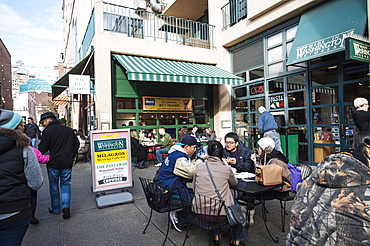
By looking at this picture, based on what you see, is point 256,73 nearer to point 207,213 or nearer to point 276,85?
point 276,85

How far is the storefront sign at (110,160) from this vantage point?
4.75m

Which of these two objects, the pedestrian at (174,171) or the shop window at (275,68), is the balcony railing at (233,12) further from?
the pedestrian at (174,171)

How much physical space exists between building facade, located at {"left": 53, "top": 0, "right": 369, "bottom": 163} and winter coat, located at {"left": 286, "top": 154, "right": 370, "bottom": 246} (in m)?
4.94

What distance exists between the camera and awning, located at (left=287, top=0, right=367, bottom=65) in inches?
232

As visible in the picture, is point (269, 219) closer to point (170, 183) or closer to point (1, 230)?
point (170, 183)

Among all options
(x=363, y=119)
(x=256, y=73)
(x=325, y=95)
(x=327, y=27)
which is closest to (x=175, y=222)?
(x=363, y=119)

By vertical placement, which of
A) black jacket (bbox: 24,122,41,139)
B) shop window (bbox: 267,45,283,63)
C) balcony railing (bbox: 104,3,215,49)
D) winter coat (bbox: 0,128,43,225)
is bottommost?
winter coat (bbox: 0,128,43,225)

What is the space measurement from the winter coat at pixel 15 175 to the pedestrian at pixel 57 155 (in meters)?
2.16

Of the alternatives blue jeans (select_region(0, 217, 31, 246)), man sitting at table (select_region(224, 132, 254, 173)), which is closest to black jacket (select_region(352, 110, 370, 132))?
man sitting at table (select_region(224, 132, 254, 173))

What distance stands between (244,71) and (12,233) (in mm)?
9590

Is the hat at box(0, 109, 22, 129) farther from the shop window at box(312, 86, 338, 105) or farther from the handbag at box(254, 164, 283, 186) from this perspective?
the shop window at box(312, 86, 338, 105)

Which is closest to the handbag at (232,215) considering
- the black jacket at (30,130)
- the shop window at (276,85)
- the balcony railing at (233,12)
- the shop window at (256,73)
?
the shop window at (276,85)

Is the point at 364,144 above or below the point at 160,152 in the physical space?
above

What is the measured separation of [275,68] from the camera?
8.62m
